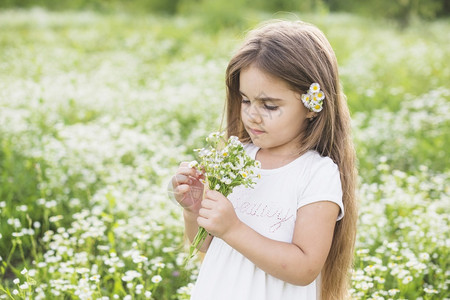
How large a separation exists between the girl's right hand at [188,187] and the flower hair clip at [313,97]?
46 centimetres

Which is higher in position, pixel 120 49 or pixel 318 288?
pixel 120 49

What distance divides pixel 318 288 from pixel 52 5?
36529mm

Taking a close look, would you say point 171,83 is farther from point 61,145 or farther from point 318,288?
A: point 318,288

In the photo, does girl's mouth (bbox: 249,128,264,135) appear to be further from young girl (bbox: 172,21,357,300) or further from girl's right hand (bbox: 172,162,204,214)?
girl's right hand (bbox: 172,162,204,214)

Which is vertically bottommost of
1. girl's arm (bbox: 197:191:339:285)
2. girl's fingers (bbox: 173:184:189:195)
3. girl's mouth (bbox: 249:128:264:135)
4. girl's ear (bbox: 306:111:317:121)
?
girl's arm (bbox: 197:191:339:285)

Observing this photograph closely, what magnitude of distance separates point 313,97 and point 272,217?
44 cm

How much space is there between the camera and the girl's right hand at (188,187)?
181 centimetres

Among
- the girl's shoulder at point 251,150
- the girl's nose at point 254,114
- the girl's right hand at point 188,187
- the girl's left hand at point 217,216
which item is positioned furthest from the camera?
the girl's shoulder at point 251,150

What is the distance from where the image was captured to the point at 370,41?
1030cm

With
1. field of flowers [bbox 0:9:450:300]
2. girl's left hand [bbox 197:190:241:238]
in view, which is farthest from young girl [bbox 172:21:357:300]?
field of flowers [bbox 0:9:450:300]

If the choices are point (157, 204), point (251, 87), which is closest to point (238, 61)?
point (251, 87)

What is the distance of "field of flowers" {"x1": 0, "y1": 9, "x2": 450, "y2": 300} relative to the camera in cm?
258

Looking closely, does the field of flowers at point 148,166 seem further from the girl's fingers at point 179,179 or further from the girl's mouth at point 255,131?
the girl's mouth at point 255,131

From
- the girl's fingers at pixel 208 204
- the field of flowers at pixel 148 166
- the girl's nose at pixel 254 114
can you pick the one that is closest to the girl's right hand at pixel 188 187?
the girl's fingers at pixel 208 204
